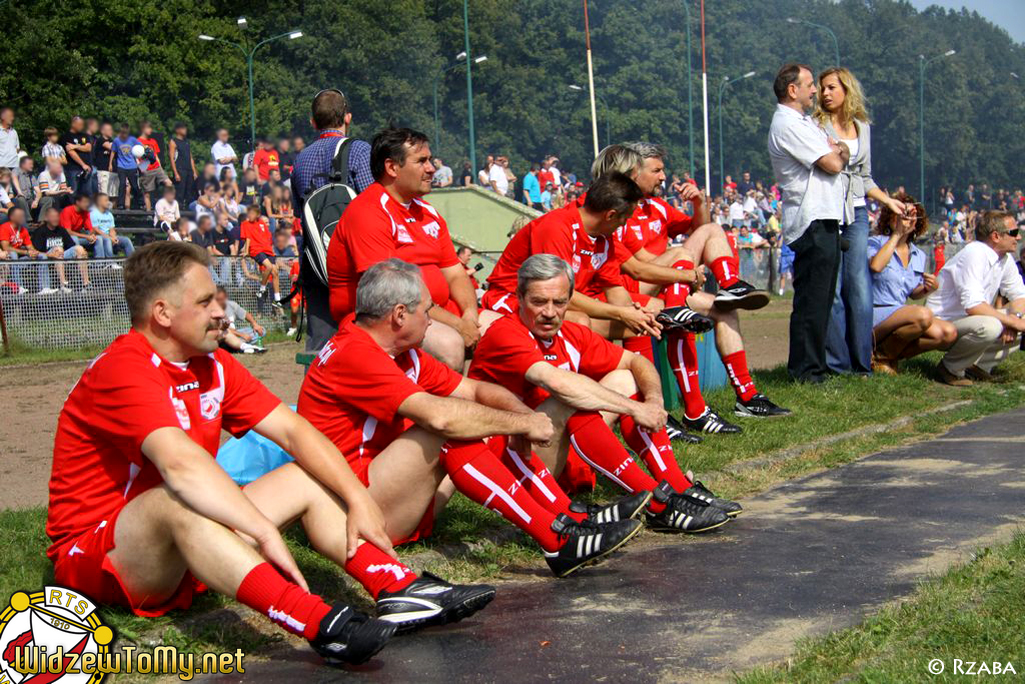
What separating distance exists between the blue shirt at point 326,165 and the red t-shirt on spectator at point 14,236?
11.8 metres

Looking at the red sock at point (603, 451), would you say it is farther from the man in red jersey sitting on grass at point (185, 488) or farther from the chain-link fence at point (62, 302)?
the chain-link fence at point (62, 302)

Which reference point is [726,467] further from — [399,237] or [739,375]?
[399,237]

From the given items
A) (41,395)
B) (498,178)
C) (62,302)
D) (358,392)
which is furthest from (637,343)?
(498,178)

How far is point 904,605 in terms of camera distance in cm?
467

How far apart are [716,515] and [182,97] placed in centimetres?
3925

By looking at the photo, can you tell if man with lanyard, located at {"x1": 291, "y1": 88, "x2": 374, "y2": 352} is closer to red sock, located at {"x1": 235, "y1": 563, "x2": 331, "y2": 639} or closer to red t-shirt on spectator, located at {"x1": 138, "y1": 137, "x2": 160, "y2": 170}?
red sock, located at {"x1": 235, "y1": 563, "x2": 331, "y2": 639}

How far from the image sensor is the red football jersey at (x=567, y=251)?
7809 mm

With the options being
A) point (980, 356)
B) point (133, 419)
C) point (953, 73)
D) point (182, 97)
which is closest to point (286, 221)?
point (980, 356)

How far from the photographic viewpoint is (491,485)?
5242mm

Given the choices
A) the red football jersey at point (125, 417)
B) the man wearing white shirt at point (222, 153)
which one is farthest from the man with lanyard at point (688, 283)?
the man wearing white shirt at point (222, 153)

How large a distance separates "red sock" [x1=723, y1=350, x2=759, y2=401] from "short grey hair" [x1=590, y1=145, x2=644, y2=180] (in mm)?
1546

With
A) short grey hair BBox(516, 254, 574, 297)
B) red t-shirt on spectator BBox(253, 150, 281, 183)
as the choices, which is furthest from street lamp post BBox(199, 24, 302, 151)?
short grey hair BBox(516, 254, 574, 297)

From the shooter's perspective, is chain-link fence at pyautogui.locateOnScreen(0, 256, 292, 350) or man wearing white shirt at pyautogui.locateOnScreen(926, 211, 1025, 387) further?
chain-link fence at pyautogui.locateOnScreen(0, 256, 292, 350)

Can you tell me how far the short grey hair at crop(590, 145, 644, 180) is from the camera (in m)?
8.53
